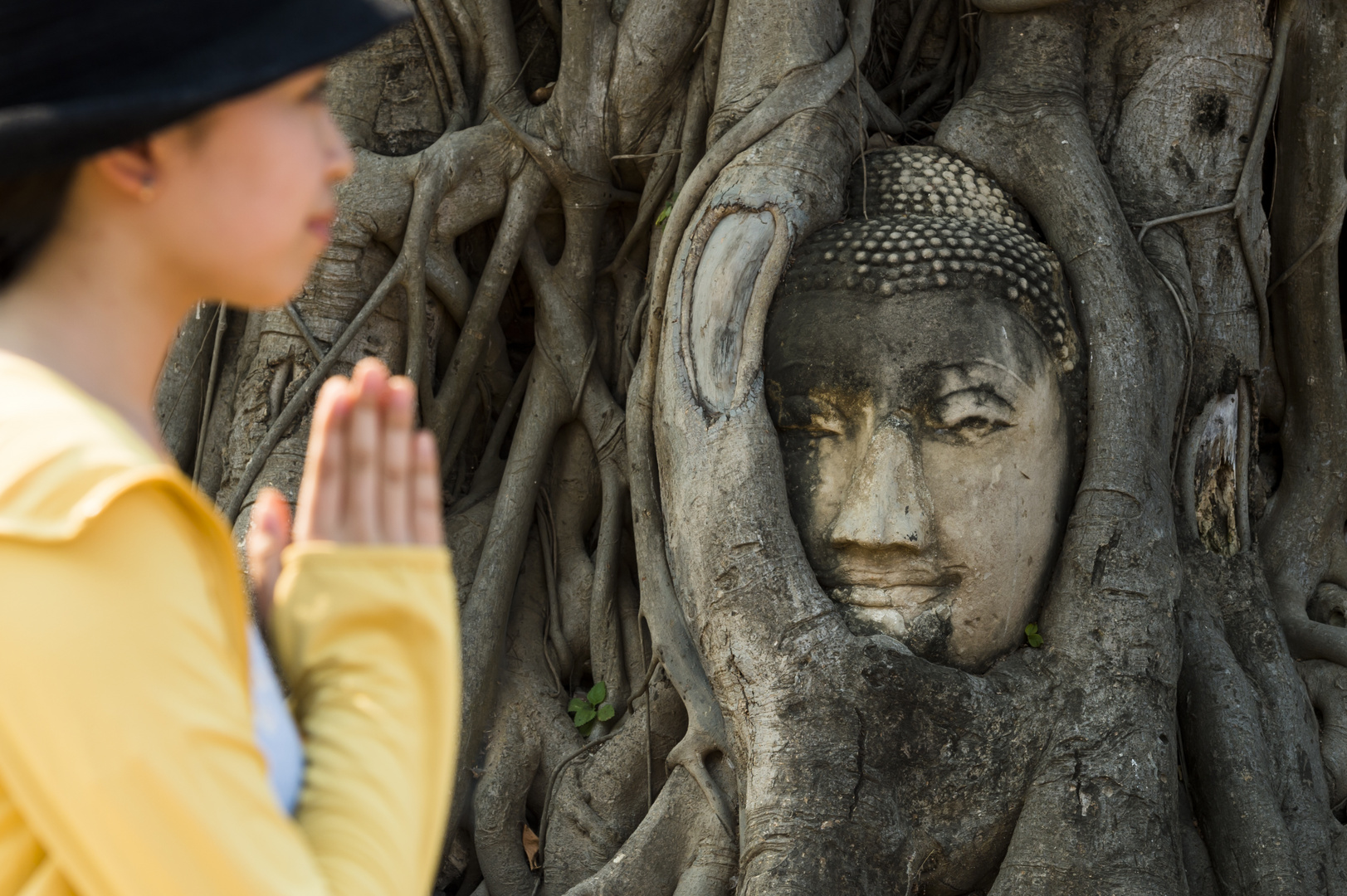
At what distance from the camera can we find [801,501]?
2.65 meters

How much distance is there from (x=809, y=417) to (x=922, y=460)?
0.84 ft

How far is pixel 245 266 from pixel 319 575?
0.75 ft

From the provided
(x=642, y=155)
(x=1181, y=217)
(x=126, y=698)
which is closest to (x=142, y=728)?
(x=126, y=698)

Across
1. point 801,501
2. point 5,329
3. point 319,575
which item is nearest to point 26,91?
point 5,329

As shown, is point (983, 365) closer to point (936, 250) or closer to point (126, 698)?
point (936, 250)

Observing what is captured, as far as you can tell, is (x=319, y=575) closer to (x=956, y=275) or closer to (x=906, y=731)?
(x=906, y=731)

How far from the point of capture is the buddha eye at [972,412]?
259 cm

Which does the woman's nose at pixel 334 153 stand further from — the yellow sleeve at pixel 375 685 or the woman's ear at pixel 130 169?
the yellow sleeve at pixel 375 685

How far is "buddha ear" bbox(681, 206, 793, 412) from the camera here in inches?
105

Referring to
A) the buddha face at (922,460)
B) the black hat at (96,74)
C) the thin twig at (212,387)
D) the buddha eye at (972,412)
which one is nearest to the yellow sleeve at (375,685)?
the black hat at (96,74)

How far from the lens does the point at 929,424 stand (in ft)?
8.54

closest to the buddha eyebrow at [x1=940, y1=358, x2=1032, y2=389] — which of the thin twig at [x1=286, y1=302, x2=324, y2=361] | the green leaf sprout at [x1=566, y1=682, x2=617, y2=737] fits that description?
the green leaf sprout at [x1=566, y1=682, x2=617, y2=737]

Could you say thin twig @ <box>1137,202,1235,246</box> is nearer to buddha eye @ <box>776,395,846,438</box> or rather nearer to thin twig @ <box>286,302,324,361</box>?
buddha eye @ <box>776,395,846,438</box>

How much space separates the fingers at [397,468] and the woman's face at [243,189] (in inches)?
4.5
